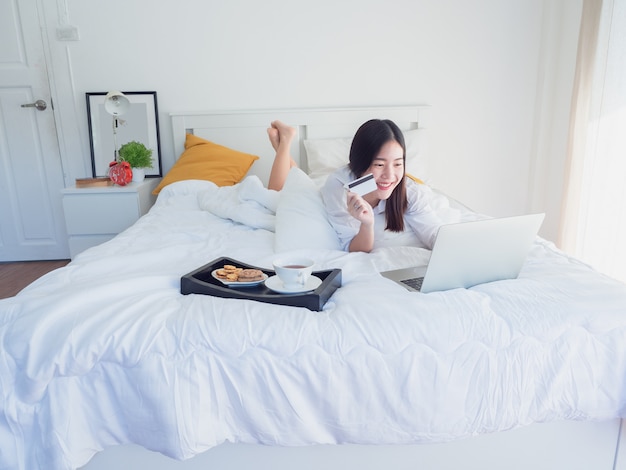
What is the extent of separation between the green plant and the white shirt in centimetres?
150

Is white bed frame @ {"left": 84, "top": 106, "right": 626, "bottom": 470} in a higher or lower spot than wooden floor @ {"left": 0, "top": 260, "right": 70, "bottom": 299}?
higher

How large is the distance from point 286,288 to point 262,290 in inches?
2.5

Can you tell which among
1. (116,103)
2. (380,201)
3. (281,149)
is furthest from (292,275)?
(116,103)

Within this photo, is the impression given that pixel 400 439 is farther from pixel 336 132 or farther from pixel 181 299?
pixel 336 132

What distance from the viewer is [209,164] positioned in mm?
2607

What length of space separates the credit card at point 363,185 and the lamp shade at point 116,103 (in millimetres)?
1920

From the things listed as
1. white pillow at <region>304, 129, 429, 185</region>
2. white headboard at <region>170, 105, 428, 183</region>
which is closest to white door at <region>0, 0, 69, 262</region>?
white headboard at <region>170, 105, 428, 183</region>

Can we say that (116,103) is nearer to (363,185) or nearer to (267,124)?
(267,124)

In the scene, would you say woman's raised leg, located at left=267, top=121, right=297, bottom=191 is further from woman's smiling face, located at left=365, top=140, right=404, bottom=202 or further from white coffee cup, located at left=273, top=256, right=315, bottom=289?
white coffee cup, located at left=273, top=256, right=315, bottom=289

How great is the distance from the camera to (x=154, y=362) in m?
0.84

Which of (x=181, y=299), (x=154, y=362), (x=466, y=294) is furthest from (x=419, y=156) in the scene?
(x=154, y=362)

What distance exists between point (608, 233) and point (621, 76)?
774 millimetres

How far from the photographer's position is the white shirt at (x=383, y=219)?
1.55 meters

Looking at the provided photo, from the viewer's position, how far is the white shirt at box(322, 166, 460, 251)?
1.55m
